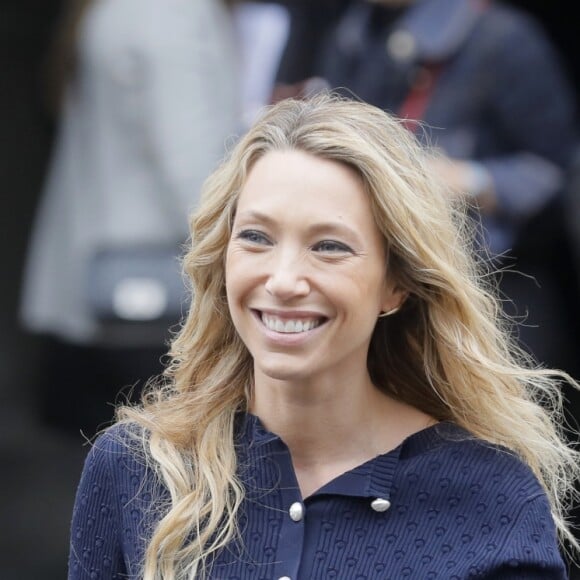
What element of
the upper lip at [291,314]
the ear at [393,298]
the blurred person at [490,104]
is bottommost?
the upper lip at [291,314]

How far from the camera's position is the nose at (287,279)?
107 inches

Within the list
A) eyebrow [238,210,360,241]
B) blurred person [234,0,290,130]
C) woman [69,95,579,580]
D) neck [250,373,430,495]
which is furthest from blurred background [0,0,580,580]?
eyebrow [238,210,360,241]

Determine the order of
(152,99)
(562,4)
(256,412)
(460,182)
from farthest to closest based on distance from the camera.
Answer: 1. (562,4)
2. (152,99)
3. (460,182)
4. (256,412)

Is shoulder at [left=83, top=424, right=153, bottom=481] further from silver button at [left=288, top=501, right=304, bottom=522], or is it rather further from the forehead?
the forehead

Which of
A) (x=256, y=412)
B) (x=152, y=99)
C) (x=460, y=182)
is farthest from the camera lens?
(x=152, y=99)

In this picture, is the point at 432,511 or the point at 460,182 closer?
the point at 432,511

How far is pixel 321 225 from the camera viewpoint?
9.04 feet

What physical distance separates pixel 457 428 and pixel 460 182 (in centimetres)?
134

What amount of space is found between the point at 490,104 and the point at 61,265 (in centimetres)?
144

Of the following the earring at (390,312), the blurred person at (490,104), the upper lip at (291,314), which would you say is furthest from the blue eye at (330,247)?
the blurred person at (490,104)

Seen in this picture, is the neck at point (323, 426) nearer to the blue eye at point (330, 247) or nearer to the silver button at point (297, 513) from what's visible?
the silver button at point (297, 513)

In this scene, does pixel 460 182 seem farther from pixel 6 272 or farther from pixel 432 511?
pixel 6 272

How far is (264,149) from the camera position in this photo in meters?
2.89

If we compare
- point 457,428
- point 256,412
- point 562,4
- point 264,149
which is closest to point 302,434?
point 256,412
